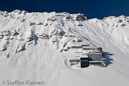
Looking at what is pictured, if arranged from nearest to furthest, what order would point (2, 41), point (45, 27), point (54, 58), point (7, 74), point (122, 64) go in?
point (7, 74) < point (122, 64) < point (54, 58) < point (2, 41) < point (45, 27)

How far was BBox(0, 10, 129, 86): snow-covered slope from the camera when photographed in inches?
1088

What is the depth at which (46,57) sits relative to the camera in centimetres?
3919

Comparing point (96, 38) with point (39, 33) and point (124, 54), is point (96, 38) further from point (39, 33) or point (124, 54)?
point (39, 33)

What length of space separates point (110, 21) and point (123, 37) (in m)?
19.3

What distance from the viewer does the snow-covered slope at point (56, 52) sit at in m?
27.6

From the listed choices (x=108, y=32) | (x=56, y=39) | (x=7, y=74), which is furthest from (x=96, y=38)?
(x=7, y=74)

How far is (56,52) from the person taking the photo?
136 feet

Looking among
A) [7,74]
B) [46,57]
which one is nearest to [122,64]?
[46,57]

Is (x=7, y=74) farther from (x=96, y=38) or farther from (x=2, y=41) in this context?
(x=96, y=38)

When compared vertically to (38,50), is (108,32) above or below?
above

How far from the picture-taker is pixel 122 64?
36.1 meters

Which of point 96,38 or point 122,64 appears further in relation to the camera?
point 96,38

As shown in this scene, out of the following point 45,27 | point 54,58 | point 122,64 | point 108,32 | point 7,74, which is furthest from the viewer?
point 108,32

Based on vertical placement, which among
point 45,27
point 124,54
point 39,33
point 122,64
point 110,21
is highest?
point 110,21
